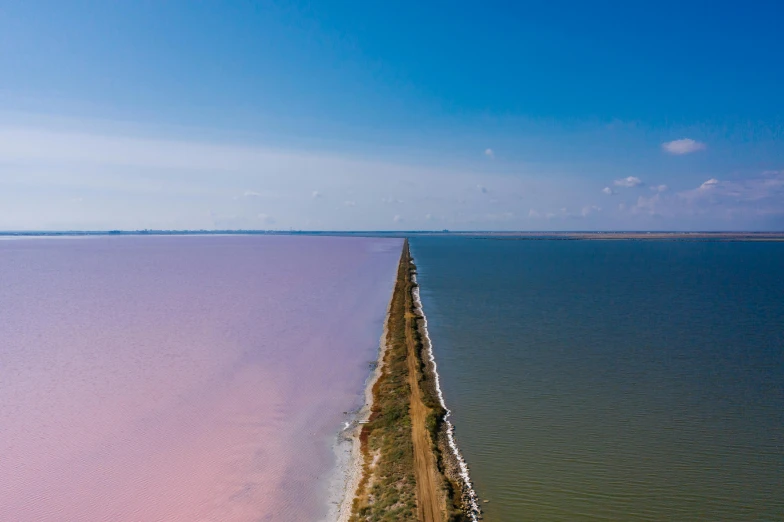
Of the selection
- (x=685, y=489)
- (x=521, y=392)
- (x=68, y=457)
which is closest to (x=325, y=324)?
(x=521, y=392)

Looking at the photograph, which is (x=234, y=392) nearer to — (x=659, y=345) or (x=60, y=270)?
(x=659, y=345)

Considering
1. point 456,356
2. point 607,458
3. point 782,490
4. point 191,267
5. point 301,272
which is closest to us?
point 782,490

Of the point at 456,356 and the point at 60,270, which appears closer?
the point at 456,356

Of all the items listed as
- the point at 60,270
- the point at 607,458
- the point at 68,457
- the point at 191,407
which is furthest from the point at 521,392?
the point at 60,270

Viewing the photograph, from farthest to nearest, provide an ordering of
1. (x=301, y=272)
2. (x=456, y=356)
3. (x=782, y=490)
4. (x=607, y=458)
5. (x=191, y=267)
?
(x=191, y=267), (x=301, y=272), (x=456, y=356), (x=607, y=458), (x=782, y=490)

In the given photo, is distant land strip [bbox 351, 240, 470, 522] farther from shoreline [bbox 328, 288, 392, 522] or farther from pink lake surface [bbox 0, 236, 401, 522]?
pink lake surface [bbox 0, 236, 401, 522]

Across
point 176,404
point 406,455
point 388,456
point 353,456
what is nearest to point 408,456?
point 406,455

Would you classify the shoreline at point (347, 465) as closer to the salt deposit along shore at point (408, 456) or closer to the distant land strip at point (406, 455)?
the salt deposit along shore at point (408, 456)
